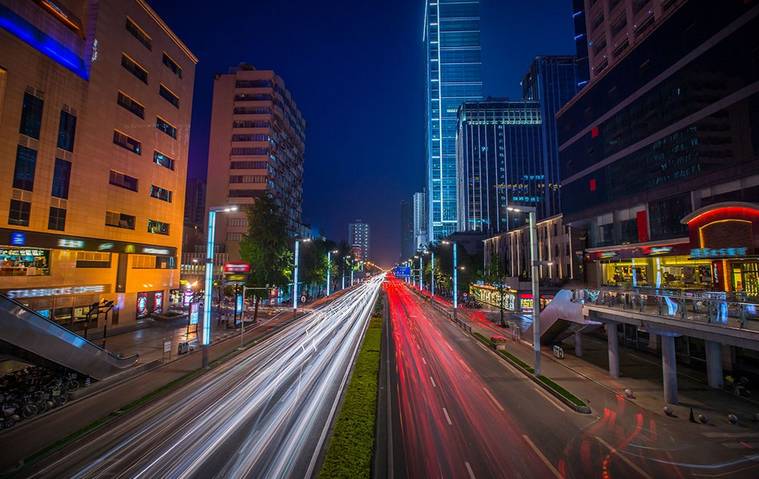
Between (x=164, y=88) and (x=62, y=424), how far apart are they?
44.3m

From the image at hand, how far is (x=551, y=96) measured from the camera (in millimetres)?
173500

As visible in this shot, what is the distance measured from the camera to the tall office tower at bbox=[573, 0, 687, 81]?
45750mm

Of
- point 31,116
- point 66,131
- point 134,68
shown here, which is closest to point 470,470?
point 31,116

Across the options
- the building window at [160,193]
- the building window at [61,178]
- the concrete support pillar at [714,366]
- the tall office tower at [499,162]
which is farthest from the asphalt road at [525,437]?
the tall office tower at [499,162]

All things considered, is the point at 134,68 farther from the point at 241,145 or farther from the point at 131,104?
the point at 241,145

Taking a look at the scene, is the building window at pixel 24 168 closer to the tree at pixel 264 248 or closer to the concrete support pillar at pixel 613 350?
the tree at pixel 264 248

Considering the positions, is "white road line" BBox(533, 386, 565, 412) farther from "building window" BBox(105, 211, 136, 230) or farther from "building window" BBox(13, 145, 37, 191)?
"building window" BBox(105, 211, 136, 230)

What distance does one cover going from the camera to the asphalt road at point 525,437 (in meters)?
12.4

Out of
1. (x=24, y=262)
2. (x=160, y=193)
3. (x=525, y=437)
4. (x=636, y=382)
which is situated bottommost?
(x=636, y=382)

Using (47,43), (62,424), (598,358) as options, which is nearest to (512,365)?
(598,358)

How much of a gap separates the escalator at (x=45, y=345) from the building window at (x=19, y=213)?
1472cm

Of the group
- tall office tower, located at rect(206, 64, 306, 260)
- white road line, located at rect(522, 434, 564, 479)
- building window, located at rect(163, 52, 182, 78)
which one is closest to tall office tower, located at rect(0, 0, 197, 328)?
building window, located at rect(163, 52, 182, 78)

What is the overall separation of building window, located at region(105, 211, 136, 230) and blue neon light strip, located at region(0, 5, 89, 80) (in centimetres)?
1409

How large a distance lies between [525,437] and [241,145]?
78.0 metres
